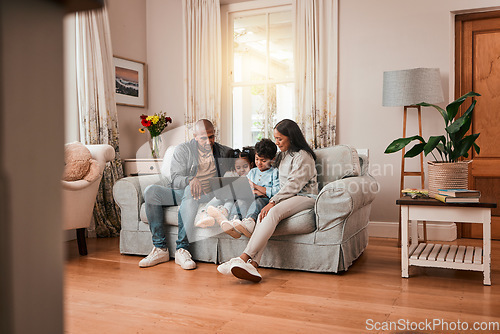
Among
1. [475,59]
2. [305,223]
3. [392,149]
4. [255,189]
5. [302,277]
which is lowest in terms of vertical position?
[302,277]

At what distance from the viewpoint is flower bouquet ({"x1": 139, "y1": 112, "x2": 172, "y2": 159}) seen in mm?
4781

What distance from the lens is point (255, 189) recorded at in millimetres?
3273

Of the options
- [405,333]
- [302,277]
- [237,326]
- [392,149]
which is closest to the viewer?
[405,333]

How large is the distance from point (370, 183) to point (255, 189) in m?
0.82

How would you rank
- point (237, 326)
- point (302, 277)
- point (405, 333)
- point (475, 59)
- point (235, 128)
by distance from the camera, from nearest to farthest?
1. point (405, 333)
2. point (237, 326)
3. point (302, 277)
4. point (475, 59)
5. point (235, 128)

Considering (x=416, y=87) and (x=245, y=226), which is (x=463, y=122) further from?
(x=245, y=226)

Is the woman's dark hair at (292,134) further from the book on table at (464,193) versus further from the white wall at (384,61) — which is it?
the white wall at (384,61)

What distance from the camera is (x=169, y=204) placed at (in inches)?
135

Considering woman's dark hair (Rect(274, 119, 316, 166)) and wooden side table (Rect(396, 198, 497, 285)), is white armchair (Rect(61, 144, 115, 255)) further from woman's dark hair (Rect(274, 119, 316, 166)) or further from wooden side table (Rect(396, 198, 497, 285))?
wooden side table (Rect(396, 198, 497, 285))

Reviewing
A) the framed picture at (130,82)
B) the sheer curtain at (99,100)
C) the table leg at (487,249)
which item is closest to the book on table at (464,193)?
the table leg at (487,249)

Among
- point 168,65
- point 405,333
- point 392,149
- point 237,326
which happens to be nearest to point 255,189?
point 392,149

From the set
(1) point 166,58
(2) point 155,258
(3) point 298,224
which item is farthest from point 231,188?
(1) point 166,58

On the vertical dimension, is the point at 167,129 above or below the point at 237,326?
above

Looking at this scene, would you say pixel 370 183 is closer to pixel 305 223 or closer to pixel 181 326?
pixel 305 223
